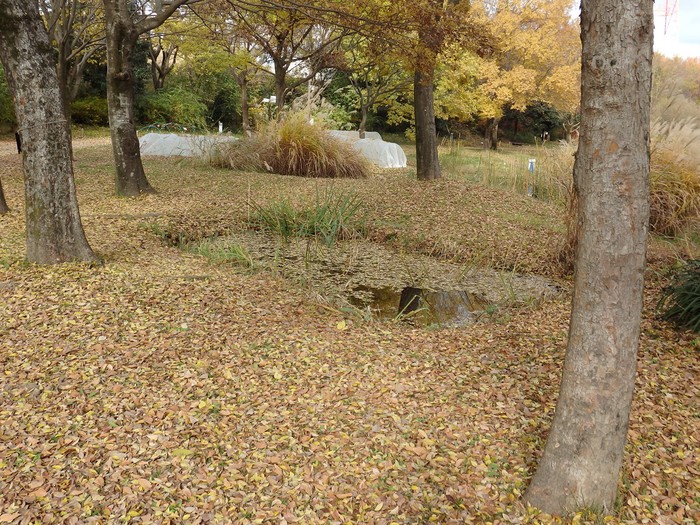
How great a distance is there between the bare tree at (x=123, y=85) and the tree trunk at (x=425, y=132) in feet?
12.8

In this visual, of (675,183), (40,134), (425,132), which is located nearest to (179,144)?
(425,132)

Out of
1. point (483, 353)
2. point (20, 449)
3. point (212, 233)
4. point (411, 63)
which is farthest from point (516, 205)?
point (20, 449)

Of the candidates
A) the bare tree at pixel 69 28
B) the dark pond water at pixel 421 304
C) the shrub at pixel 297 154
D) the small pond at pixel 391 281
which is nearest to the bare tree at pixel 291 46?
the shrub at pixel 297 154

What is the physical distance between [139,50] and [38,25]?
20198 mm

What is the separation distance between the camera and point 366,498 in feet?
7.36

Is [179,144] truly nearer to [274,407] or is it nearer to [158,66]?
[274,407]

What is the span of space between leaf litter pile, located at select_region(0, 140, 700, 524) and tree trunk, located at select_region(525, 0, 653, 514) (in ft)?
0.68

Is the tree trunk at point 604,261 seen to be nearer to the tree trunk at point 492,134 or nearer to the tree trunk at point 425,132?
the tree trunk at point 425,132

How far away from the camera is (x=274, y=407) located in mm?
2799

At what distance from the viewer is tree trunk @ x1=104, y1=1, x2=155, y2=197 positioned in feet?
22.1

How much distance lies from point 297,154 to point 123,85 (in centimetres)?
353

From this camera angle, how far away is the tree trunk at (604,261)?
5.66 ft

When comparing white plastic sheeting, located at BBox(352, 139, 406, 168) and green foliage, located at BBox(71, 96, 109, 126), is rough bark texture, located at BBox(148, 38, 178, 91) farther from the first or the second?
white plastic sheeting, located at BBox(352, 139, 406, 168)

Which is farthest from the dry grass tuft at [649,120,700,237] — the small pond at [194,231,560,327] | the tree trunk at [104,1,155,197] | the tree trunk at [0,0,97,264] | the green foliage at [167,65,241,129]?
the green foliage at [167,65,241,129]
